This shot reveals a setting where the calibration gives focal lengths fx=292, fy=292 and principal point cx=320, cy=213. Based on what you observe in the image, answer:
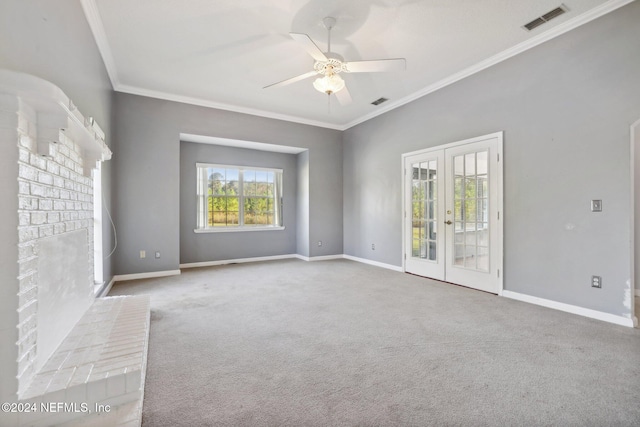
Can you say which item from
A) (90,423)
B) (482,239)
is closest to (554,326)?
(482,239)

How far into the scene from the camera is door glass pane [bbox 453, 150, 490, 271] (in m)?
3.95

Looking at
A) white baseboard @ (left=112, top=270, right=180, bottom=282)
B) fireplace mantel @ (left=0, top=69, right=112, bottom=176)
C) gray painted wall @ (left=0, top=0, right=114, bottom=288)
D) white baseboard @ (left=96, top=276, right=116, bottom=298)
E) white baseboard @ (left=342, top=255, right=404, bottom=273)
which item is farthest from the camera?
white baseboard @ (left=342, top=255, right=404, bottom=273)

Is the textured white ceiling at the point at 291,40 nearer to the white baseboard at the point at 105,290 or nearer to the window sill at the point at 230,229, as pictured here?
the window sill at the point at 230,229

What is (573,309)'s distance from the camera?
10.1 feet

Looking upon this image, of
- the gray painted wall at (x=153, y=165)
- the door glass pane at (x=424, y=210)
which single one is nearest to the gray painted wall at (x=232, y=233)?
the gray painted wall at (x=153, y=165)

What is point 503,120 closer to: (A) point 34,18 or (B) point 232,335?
(B) point 232,335

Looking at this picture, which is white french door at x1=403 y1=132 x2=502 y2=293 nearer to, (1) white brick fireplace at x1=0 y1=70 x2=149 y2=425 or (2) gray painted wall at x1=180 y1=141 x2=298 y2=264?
(2) gray painted wall at x1=180 y1=141 x2=298 y2=264

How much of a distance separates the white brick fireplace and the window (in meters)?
3.67

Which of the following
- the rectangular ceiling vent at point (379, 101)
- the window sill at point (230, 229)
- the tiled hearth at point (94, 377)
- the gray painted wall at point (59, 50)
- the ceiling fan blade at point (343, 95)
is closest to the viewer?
the tiled hearth at point (94, 377)

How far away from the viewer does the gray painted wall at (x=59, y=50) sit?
1538mm

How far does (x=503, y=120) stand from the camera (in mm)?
3727

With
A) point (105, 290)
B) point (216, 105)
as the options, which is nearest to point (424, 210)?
point (216, 105)

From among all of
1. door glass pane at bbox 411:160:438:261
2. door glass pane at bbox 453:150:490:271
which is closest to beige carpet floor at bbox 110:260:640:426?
door glass pane at bbox 453:150:490:271

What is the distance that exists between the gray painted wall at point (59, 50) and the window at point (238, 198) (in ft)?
A: 6.82
